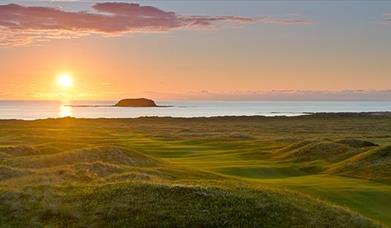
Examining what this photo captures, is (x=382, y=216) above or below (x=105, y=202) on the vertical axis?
below

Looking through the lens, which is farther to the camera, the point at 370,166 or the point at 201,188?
the point at 370,166

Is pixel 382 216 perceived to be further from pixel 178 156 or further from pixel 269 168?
pixel 178 156

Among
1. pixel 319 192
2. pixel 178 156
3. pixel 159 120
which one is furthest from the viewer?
pixel 159 120

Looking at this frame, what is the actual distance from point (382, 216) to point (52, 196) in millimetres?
17459

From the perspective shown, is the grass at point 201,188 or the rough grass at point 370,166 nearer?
the grass at point 201,188

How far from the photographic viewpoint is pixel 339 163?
50.7m

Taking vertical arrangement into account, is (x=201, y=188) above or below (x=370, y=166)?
above

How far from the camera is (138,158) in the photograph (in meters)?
48.6

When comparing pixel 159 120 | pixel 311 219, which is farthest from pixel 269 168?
pixel 159 120

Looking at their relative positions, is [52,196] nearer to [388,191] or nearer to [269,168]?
[388,191]

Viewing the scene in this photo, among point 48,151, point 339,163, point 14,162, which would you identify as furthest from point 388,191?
point 48,151

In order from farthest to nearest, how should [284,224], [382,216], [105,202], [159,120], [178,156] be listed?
[159,120], [178,156], [382,216], [105,202], [284,224]

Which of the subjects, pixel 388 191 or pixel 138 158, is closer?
pixel 388 191

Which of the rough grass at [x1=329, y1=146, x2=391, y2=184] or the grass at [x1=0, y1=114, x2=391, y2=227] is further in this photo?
the rough grass at [x1=329, y1=146, x2=391, y2=184]
